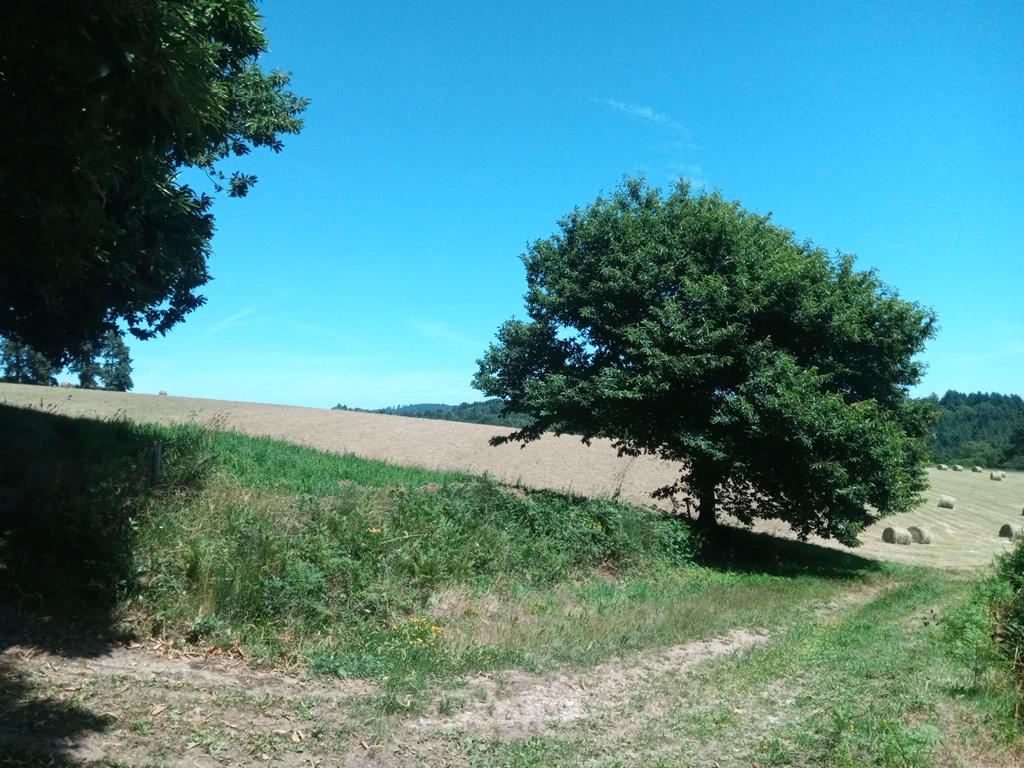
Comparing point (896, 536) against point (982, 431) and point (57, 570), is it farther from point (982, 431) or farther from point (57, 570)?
point (982, 431)

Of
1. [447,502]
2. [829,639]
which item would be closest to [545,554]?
[447,502]

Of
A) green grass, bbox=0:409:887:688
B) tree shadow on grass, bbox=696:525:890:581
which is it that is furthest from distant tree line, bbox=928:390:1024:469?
green grass, bbox=0:409:887:688

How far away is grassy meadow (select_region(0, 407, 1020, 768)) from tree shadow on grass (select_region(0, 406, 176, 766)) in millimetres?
28

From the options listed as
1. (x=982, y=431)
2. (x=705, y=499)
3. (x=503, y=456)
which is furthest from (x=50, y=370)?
(x=982, y=431)

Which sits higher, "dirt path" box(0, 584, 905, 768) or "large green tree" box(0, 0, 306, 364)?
"large green tree" box(0, 0, 306, 364)

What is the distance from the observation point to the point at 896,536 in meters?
27.6

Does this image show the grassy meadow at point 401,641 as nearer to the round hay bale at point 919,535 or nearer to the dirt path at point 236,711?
the dirt path at point 236,711

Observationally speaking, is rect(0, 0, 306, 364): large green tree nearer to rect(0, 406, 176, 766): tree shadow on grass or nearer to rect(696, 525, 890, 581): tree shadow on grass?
rect(0, 406, 176, 766): tree shadow on grass

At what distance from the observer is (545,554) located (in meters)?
12.5

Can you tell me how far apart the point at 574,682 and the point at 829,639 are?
13.4 feet

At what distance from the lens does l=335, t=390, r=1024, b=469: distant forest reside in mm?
74188

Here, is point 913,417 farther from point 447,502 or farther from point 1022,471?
point 1022,471

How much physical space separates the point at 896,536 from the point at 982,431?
3592 inches

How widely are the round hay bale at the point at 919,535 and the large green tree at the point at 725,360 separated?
33.3ft
